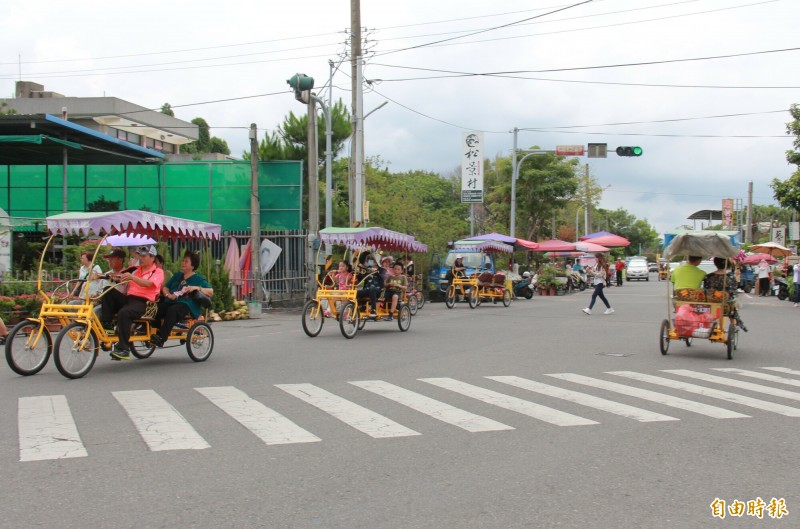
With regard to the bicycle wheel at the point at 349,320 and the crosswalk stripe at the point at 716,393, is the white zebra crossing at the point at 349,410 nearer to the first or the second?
the crosswalk stripe at the point at 716,393

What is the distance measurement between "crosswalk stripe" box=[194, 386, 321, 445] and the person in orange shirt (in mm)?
2100

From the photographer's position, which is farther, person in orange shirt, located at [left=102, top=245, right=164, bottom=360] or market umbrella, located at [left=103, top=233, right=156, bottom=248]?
market umbrella, located at [left=103, top=233, right=156, bottom=248]

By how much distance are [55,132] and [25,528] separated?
22595mm

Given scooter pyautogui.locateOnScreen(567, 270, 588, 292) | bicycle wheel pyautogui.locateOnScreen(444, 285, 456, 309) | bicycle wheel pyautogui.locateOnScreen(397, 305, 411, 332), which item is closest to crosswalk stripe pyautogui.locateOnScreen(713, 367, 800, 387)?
bicycle wheel pyautogui.locateOnScreen(397, 305, 411, 332)

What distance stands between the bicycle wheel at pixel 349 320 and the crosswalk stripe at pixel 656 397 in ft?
18.5

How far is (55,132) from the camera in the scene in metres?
24.6

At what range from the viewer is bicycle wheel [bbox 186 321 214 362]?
459 inches

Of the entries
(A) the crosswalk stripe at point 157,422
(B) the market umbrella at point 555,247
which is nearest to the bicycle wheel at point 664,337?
(A) the crosswalk stripe at point 157,422

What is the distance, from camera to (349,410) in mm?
7996

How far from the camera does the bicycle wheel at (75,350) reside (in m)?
9.62

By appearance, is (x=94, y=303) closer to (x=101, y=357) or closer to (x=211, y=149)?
(x=101, y=357)

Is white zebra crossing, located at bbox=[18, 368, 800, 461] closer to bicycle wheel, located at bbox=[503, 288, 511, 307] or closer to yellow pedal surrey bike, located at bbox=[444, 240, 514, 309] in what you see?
yellow pedal surrey bike, located at bbox=[444, 240, 514, 309]

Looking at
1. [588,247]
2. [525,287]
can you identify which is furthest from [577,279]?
[525,287]

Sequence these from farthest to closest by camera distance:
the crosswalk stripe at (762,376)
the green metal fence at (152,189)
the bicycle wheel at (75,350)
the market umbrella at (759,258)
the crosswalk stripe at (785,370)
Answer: the market umbrella at (759,258) → the green metal fence at (152,189) → the crosswalk stripe at (785,370) → the crosswalk stripe at (762,376) → the bicycle wheel at (75,350)
